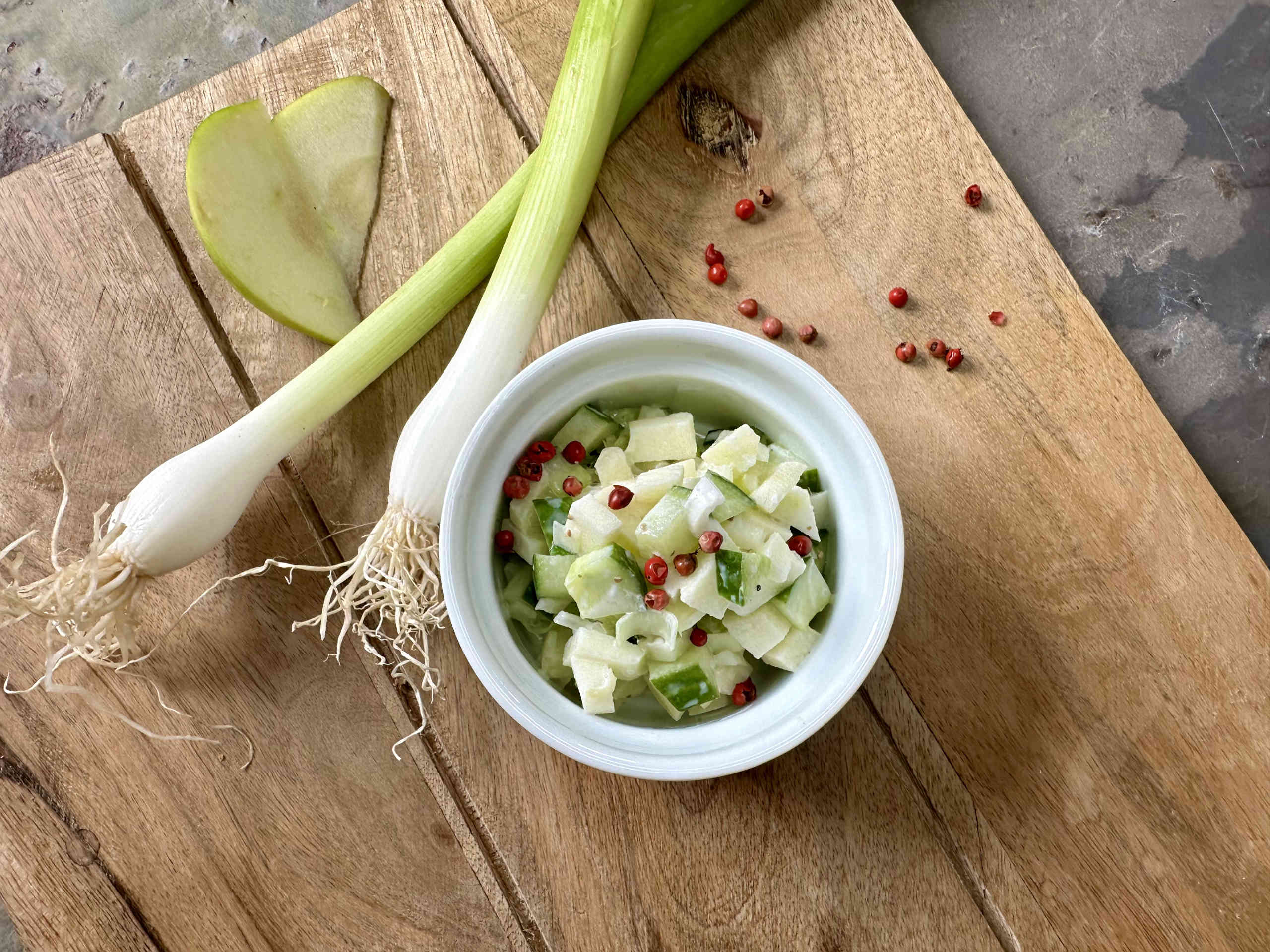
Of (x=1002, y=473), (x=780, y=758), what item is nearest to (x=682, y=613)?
(x=780, y=758)

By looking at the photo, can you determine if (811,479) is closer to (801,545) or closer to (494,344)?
(801,545)

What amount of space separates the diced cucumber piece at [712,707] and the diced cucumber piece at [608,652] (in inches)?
5.4

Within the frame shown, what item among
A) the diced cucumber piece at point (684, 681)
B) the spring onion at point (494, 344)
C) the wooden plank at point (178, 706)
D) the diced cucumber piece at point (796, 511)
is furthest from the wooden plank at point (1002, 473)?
the wooden plank at point (178, 706)

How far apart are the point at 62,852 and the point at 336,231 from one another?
4.24 ft

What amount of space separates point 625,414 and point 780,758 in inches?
28.6

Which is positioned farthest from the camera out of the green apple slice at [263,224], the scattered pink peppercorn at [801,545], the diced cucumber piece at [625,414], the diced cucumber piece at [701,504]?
the green apple slice at [263,224]

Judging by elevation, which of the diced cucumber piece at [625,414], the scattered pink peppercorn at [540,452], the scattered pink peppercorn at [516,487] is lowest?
the diced cucumber piece at [625,414]

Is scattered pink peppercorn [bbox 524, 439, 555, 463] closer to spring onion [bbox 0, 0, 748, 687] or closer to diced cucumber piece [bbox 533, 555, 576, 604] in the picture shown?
diced cucumber piece [bbox 533, 555, 576, 604]

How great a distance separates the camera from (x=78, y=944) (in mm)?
1638

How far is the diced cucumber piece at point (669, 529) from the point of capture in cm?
131

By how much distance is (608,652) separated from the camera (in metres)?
1.34

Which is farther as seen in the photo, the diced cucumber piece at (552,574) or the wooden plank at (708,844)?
the wooden plank at (708,844)

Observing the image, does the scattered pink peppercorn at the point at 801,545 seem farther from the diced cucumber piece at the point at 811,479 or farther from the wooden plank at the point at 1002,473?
the wooden plank at the point at 1002,473

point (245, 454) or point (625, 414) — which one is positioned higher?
point (245, 454)
